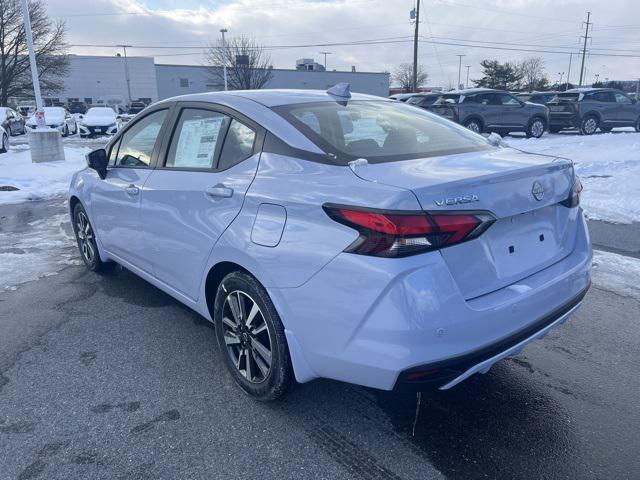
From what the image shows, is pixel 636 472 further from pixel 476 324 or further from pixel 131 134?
pixel 131 134

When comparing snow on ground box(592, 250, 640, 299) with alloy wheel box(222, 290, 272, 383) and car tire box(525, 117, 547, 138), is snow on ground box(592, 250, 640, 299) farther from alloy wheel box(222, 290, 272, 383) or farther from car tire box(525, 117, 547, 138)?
car tire box(525, 117, 547, 138)

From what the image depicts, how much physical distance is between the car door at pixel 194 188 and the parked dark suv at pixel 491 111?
1462cm

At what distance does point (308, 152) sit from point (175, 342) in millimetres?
1825

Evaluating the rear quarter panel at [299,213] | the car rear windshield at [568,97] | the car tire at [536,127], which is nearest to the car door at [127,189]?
the rear quarter panel at [299,213]

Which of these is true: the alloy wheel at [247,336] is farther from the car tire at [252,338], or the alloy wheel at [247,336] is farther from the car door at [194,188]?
the car door at [194,188]

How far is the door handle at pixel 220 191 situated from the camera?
2.74 metres

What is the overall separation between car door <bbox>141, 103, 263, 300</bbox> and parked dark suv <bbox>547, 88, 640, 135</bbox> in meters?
18.8

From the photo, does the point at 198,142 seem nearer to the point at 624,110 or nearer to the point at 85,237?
the point at 85,237

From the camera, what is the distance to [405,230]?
6.64 feet

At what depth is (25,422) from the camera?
2.69 m

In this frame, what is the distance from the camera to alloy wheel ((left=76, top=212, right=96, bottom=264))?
486 cm

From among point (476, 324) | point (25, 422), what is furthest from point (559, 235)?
point (25, 422)

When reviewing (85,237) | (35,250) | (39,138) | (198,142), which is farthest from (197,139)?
(39,138)

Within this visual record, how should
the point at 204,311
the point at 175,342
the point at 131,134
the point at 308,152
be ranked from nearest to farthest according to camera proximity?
the point at 308,152
the point at 204,311
the point at 175,342
the point at 131,134
